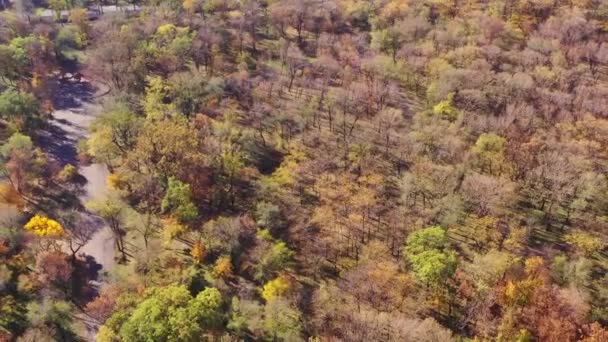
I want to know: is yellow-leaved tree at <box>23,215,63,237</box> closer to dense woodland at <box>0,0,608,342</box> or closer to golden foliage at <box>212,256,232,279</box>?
dense woodland at <box>0,0,608,342</box>

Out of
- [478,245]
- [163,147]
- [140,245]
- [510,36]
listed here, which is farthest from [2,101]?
[510,36]

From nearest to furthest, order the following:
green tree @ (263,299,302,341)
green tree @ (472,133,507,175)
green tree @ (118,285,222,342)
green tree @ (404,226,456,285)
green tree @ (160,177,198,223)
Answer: green tree @ (118,285,222,342)
green tree @ (263,299,302,341)
green tree @ (404,226,456,285)
green tree @ (160,177,198,223)
green tree @ (472,133,507,175)

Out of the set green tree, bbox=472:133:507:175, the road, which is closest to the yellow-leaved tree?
green tree, bbox=472:133:507:175

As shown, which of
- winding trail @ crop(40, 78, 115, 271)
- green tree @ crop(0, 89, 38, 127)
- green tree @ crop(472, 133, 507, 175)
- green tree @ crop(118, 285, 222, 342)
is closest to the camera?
green tree @ crop(118, 285, 222, 342)

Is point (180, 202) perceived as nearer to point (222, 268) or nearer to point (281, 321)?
point (222, 268)

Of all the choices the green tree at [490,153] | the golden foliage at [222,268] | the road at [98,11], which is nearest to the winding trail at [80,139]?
the golden foliage at [222,268]

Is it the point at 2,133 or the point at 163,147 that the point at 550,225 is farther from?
the point at 2,133

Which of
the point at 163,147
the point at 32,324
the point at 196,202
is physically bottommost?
the point at 32,324
